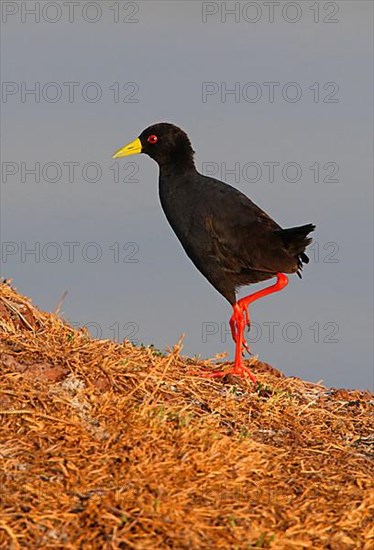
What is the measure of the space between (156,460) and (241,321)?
4.12m

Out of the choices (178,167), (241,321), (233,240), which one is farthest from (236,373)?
(178,167)

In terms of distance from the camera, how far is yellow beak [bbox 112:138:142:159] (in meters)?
11.2

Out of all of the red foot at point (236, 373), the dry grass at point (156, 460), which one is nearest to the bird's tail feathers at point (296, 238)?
the red foot at point (236, 373)

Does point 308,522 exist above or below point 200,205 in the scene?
below

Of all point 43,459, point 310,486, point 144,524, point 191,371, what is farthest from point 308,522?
point 191,371

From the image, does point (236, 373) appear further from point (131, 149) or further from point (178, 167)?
point (131, 149)

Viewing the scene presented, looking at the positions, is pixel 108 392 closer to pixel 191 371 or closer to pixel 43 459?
pixel 43 459

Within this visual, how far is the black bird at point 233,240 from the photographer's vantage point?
9.75 m

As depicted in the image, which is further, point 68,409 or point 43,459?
point 68,409

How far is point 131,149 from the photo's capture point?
444 inches

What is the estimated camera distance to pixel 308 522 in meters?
5.67

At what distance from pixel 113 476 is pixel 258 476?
3.40 feet

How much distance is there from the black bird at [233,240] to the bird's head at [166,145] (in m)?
0.44

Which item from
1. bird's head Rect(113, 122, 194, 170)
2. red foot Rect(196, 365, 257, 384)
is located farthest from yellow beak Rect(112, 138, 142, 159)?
red foot Rect(196, 365, 257, 384)
